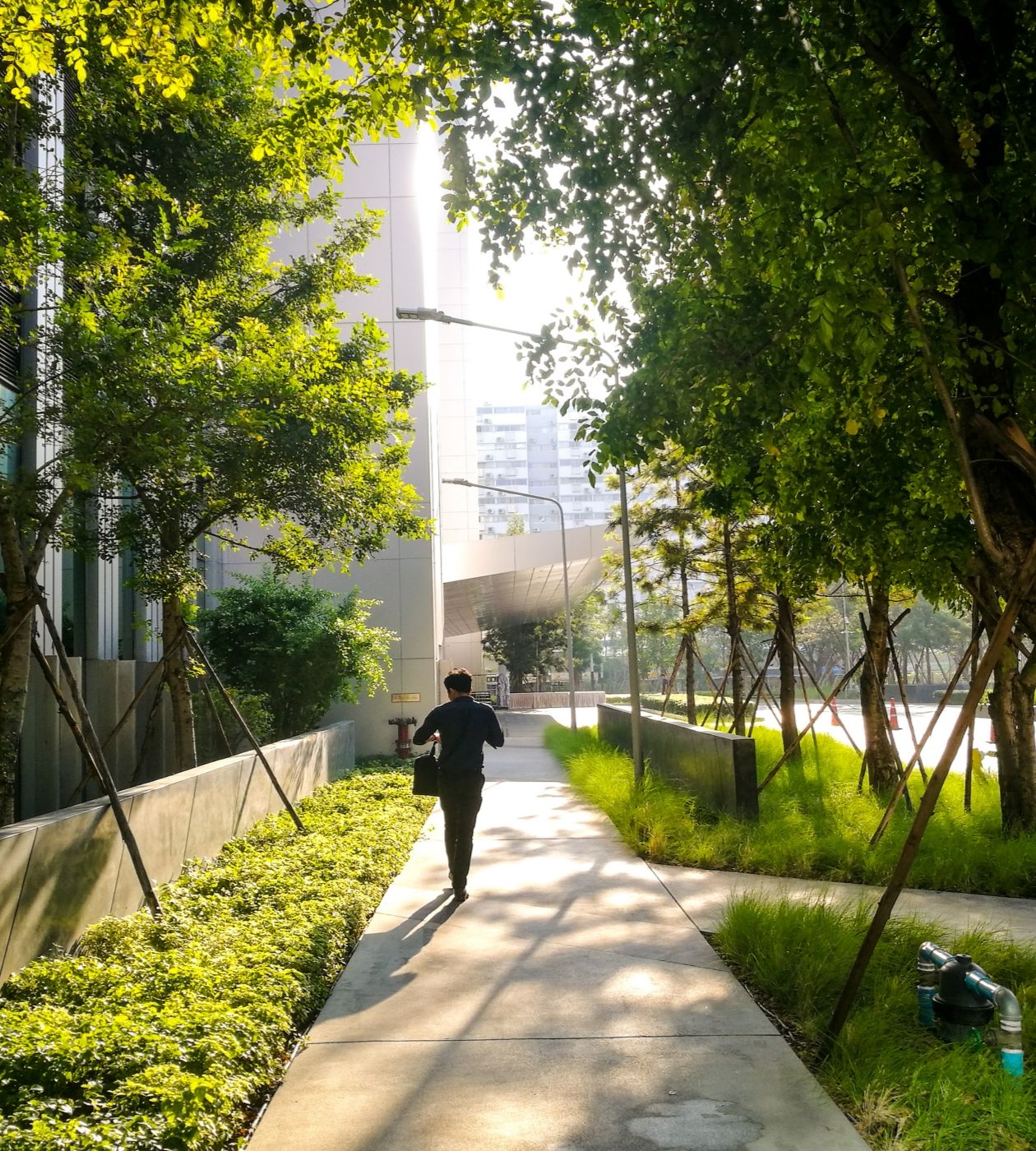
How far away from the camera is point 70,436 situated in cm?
743

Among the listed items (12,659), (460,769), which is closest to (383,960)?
(460,769)

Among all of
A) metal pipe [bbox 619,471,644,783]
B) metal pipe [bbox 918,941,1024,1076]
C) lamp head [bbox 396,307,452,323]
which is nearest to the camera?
metal pipe [bbox 918,941,1024,1076]

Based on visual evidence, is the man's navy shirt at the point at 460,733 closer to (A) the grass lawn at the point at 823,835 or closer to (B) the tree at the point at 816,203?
(A) the grass lawn at the point at 823,835

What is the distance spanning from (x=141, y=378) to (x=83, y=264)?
1.30 m

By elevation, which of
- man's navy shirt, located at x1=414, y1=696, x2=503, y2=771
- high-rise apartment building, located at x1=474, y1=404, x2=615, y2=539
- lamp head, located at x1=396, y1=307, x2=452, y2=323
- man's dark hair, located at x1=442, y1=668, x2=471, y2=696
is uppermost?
high-rise apartment building, located at x1=474, y1=404, x2=615, y2=539

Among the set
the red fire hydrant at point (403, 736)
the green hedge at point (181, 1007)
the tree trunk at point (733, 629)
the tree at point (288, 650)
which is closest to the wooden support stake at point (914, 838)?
the green hedge at point (181, 1007)

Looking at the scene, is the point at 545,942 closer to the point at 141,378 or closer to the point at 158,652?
the point at 141,378

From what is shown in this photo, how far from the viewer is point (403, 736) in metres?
21.9

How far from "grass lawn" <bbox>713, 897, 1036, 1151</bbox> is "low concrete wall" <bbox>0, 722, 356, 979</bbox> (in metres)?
3.91

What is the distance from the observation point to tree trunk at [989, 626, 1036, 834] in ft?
30.5

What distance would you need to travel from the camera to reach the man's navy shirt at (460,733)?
321 inches

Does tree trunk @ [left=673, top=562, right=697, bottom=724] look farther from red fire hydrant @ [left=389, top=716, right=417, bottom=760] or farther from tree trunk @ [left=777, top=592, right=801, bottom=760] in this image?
red fire hydrant @ [left=389, top=716, right=417, bottom=760]

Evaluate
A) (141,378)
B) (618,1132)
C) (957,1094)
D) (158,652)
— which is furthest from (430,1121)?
(158,652)

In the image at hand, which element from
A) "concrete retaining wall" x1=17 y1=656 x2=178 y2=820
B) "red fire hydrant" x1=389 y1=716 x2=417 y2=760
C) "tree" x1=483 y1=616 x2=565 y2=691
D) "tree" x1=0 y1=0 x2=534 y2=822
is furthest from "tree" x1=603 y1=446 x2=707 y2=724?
"tree" x1=483 y1=616 x2=565 y2=691
